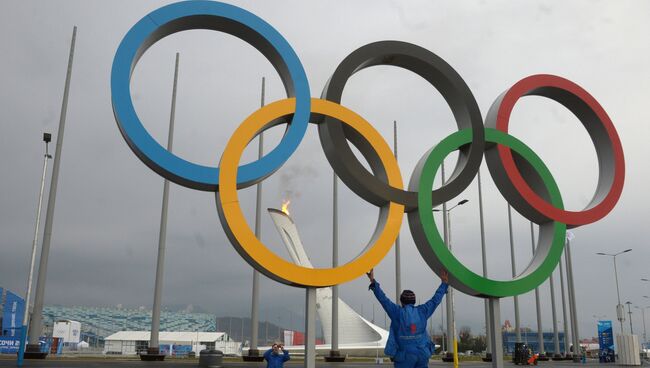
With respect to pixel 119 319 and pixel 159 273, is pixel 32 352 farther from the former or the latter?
pixel 119 319

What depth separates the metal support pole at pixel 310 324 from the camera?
10.7 metres

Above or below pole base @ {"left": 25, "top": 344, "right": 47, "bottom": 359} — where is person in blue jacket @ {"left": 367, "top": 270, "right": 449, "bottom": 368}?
above

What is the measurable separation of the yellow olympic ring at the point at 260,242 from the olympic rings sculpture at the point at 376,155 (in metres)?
0.02

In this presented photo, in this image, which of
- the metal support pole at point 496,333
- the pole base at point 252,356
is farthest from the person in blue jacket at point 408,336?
the pole base at point 252,356

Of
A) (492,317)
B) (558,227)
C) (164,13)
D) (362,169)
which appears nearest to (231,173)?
(362,169)

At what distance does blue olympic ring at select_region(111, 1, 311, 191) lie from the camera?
9.63 metres

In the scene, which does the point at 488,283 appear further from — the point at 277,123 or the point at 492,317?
the point at 277,123

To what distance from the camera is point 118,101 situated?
9.70 meters

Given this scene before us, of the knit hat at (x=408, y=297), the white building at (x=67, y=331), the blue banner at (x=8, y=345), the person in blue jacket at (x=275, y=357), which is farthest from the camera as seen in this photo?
the white building at (x=67, y=331)

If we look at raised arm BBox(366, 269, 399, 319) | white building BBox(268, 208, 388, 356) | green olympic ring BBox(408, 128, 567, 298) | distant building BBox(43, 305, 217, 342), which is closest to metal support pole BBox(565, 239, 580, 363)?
white building BBox(268, 208, 388, 356)

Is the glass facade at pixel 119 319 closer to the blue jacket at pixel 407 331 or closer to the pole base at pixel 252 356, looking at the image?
the pole base at pixel 252 356

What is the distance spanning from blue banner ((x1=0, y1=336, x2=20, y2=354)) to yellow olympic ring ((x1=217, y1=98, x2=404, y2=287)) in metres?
27.0

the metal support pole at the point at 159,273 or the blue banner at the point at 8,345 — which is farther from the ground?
the metal support pole at the point at 159,273

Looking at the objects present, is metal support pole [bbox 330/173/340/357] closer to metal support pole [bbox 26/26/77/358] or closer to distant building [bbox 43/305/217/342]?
metal support pole [bbox 26/26/77/358]
